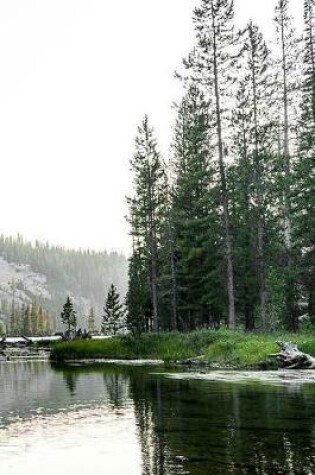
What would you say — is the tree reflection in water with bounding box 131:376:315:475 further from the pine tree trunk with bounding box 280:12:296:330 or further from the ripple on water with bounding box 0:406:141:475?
the pine tree trunk with bounding box 280:12:296:330

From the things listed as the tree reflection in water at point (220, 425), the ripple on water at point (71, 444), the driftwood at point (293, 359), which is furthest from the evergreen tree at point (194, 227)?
the ripple on water at point (71, 444)

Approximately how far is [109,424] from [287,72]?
35934 mm

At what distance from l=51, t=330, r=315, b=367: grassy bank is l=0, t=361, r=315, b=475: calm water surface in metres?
7.33

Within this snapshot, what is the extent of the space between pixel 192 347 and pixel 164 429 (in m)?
24.5

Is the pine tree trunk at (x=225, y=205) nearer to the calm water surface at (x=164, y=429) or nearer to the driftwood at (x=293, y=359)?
the driftwood at (x=293, y=359)

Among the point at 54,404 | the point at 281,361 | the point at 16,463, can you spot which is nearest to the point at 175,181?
the point at 281,361

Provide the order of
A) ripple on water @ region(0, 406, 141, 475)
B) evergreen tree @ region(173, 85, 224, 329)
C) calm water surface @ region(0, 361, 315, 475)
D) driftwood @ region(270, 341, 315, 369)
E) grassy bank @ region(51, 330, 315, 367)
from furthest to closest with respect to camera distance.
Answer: evergreen tree @ region(173, 85, 224, 329)
grassy bank @ region(51, 330, 315, 367)
driftwood @ region(270, 341, 315, 369)
ripple on water @ region(0, 406, 141, 475)
calm water surface @ region(0, 361, 315, 475)

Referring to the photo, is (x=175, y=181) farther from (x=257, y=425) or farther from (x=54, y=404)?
(x=257, y=425)

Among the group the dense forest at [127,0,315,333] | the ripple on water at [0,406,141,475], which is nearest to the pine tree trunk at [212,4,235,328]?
the dense forest at [127,0,315,333]

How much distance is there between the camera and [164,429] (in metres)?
13.1

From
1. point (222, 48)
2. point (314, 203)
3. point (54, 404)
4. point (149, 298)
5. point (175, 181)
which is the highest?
point (222, 48)

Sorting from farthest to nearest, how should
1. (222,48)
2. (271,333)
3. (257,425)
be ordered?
(222,48)
(271,333)
(257,425)

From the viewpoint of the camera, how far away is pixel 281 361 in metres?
27.0

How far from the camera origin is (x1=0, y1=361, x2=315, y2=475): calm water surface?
31.7 ft
